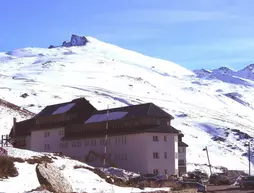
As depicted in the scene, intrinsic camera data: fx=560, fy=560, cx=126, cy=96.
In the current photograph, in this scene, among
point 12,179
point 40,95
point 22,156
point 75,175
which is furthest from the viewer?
point 40,95

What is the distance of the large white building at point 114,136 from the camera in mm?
84125

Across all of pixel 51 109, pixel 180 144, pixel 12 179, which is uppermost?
pixel 51 109

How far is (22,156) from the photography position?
5422cm

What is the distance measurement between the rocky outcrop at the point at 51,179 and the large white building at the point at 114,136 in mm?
41990

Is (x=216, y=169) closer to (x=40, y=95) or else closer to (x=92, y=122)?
(x=92, y=122)

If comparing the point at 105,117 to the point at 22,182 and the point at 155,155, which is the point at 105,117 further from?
the point at 22,182

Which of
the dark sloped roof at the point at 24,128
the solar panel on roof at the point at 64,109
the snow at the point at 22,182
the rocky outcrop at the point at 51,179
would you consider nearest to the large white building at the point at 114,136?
the solar panel on roof at the point at 64,109

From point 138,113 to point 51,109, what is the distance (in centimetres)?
2756

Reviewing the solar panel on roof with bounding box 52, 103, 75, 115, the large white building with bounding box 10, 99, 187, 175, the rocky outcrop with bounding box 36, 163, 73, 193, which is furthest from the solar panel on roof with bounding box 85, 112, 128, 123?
the rocky outcrop with bounding box 36, 163, 73, 193

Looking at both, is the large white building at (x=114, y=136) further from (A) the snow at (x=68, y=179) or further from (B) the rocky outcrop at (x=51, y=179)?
(B) the rocky outcrop at (x=51, y=179)

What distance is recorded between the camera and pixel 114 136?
293 feet

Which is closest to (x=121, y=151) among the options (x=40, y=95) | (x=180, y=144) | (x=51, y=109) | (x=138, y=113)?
(x=138, y=113)

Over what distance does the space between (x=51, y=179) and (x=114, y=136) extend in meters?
60.0

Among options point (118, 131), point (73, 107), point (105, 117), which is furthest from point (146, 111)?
point (73, 107)
